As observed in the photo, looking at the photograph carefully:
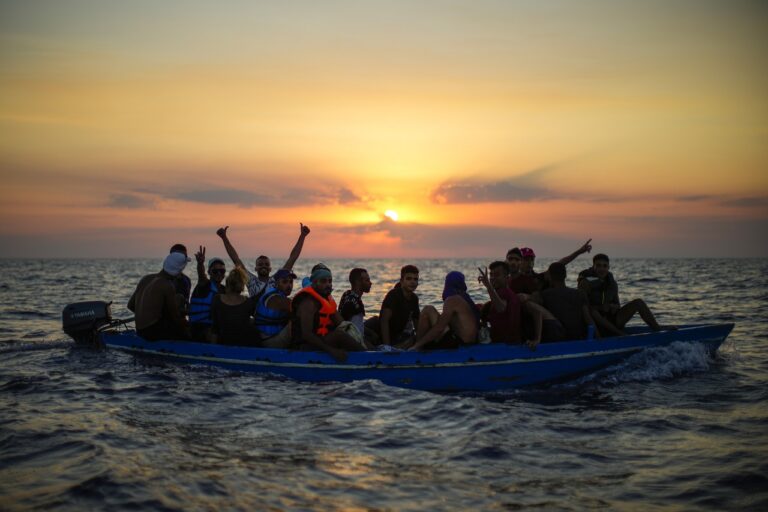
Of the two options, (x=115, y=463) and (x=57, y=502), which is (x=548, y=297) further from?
(x=57, y=502)

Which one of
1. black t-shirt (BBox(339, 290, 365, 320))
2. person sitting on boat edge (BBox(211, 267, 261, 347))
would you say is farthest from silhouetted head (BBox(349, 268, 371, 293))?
person sitting on boat edge (BBox(211, 267, 261, 347))

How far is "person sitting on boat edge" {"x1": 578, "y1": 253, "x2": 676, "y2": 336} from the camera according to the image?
39.5 ft

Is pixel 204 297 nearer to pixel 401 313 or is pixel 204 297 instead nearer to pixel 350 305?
pixel 350 305

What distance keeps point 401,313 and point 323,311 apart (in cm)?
137

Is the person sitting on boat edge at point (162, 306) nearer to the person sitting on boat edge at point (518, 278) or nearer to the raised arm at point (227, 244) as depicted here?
the raised arm at point (227, 244)

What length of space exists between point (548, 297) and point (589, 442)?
370 cm

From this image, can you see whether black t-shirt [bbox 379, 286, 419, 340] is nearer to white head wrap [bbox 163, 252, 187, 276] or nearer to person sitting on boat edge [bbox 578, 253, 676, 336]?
person sitting on boat edge [bbox 578, 253, 676, 336]

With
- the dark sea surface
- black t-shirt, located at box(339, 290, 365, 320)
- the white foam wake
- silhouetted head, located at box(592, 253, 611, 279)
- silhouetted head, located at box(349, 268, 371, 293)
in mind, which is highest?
silhouetted head, located at box(592, 253, 611, 279)

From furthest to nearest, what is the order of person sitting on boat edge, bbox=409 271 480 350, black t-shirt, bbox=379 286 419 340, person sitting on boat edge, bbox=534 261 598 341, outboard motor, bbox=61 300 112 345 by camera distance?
outboard motor, bbox=61 300 112 345, person sitting on boat edge, bbox=534 261 598 341, black t-shirt, bbox=379 286 419 340, person sitting on boat edge, bbox=409 271 480 350

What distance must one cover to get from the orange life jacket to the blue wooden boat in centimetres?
42

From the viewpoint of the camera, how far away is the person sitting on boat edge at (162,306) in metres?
12.1

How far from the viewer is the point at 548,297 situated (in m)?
11.1

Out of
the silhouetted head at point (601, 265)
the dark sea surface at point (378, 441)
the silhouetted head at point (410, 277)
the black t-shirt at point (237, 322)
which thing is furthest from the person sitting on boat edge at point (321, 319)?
the silhouetted head at point (601, 265)

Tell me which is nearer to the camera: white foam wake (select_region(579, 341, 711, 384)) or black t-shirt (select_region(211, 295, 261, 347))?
white foam wake (select_region(579, 341, 711, 384))
